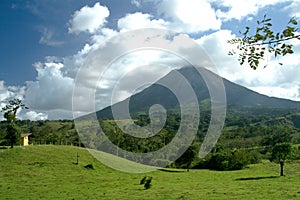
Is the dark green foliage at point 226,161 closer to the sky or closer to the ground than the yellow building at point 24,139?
closer to the ground

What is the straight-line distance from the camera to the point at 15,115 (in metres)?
72.6

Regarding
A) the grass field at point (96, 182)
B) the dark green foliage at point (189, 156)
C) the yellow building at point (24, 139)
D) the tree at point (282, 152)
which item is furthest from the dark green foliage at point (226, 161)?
the yellow building at point (24, 139)

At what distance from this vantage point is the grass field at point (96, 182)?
32156 millimetres

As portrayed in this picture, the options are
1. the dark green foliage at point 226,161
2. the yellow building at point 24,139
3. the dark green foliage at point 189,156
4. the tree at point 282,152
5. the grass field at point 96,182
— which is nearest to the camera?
the grass field at point 96,182

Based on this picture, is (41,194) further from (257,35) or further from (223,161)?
(223,161)

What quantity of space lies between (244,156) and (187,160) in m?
13.3

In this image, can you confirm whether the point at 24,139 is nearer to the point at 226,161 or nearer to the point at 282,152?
the point at 226,161

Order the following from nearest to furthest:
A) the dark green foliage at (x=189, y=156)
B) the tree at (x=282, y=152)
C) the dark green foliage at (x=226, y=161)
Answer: the tree at (x=282, y=152)
the dark green foliage at (x=189, y=156)
the dark green foliage at (x=226, y=161)

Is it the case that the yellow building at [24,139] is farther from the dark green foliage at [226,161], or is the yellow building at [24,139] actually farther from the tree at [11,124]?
the dark green foliage at [226,161]

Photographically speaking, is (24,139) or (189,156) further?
(24,139)

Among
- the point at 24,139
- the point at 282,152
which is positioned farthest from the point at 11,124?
the point at 282,152

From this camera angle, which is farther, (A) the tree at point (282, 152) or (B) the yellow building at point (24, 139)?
(B) the yellow building at point (24, 139)

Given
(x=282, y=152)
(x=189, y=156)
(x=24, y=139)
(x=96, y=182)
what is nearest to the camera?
(x=96, y=182)

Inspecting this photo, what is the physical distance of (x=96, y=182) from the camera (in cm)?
4447
